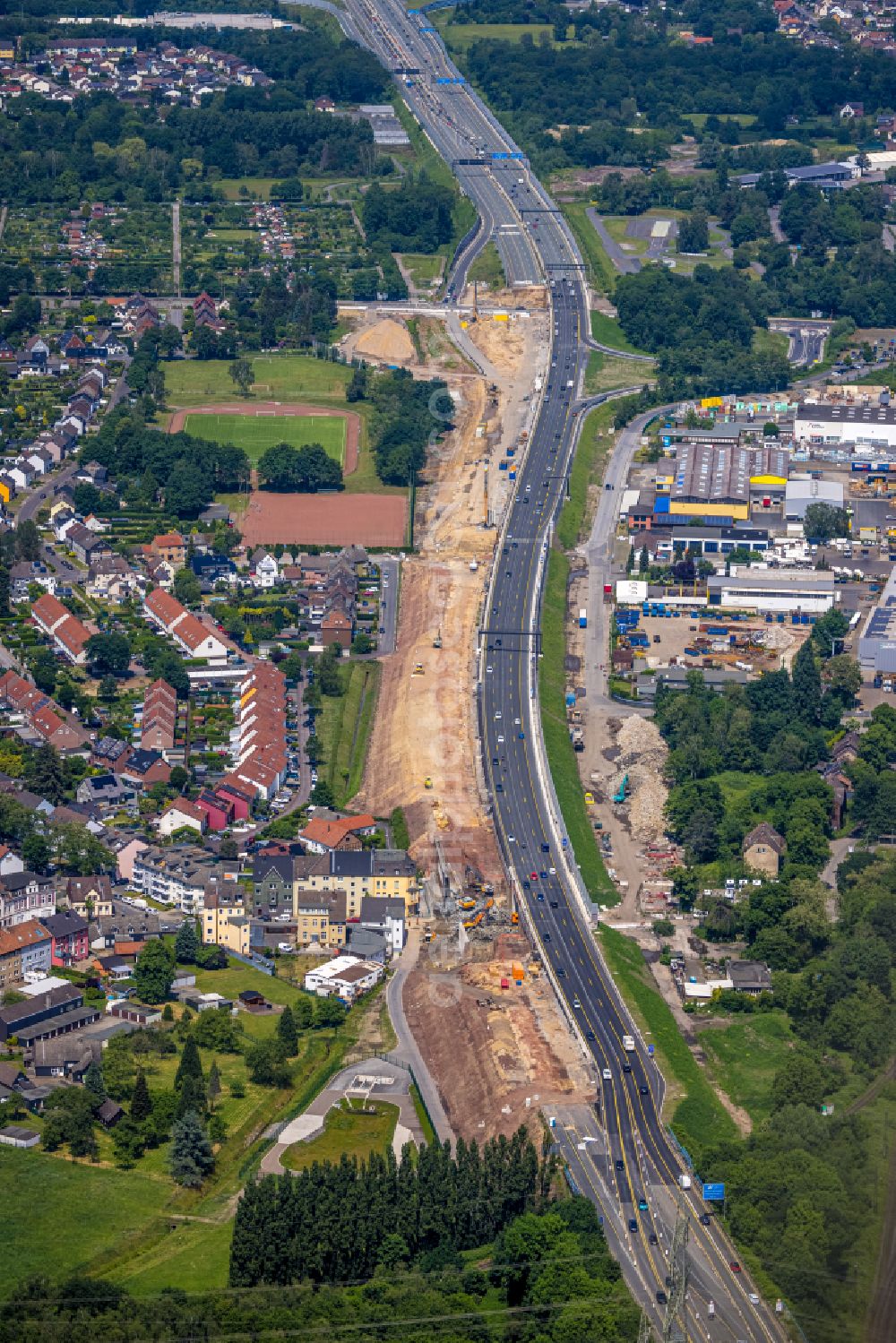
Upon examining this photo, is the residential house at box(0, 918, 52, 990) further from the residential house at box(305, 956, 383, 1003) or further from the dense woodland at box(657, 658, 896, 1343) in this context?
the dense woodland at box(657, 658, 896, 1343)

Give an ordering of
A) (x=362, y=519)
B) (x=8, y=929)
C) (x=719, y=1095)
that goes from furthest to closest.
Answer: (x=362, y=519)
(x=8, y=929)
(x=719, y=1095)

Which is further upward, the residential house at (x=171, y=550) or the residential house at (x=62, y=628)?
the residential house at (x=171, y=550)

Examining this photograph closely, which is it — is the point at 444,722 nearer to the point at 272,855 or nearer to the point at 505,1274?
the point at 272,855

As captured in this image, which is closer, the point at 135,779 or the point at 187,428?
the point at 135,779

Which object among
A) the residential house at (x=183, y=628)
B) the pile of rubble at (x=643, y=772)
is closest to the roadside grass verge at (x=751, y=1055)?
the pile of rubble at (x=643, y=772)

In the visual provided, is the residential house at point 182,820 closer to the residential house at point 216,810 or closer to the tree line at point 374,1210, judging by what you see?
the residential house at point 216,810

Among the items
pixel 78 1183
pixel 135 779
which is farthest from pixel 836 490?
pixel 78 1183
